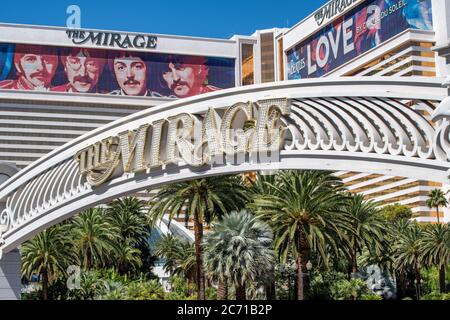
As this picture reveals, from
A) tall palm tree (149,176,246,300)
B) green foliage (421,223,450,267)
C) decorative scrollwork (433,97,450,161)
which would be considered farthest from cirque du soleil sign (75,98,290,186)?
green foliage (421,223,450,267)

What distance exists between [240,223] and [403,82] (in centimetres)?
2515

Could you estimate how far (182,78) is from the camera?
158m

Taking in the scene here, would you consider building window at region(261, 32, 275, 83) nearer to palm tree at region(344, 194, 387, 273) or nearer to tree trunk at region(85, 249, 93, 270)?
palm tree at region(344, 194, 387, 273)

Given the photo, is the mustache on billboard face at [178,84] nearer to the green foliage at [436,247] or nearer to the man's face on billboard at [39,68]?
the man's face on billboard at [39,68]

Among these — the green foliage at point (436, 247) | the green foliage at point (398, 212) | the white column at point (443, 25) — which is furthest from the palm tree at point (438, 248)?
the green foliage at point (398, 212)

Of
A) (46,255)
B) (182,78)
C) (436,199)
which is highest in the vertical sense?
(182,78)

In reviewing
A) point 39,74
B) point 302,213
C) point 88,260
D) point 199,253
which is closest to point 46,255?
point 88,260

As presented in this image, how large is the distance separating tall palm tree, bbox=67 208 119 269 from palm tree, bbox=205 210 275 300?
17.8 meters

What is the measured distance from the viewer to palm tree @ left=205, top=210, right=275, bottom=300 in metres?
43.4

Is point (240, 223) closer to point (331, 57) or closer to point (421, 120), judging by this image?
point (421, 120)

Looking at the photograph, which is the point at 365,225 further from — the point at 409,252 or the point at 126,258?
the point at 126,258

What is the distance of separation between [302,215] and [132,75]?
369 feet

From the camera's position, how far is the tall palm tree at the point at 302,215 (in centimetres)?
4697

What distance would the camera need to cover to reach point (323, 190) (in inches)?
1900
